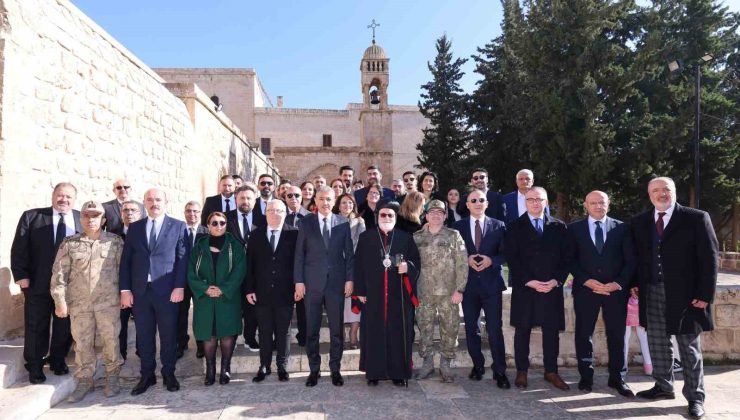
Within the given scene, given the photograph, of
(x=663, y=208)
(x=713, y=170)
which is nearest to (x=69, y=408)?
(x=663, y=208)

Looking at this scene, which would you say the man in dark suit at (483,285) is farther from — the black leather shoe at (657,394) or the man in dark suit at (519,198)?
the man in dark suit at (519,198)

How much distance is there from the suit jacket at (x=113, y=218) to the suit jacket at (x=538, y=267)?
397cm

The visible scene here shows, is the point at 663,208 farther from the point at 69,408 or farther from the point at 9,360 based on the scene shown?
the point at 9,360

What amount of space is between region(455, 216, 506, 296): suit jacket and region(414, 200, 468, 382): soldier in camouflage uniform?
0.19m

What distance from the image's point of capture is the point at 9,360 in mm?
3918

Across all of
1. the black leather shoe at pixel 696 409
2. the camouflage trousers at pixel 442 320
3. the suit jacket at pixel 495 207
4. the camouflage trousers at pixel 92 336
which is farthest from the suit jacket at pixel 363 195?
the black leather shoe at pixel 696 409

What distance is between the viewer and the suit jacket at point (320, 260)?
14.6 ft

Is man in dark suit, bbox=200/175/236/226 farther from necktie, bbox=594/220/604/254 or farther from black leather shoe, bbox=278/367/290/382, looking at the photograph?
necktie, bbox=594/220/604/254

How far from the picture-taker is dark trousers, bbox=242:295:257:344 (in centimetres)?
496

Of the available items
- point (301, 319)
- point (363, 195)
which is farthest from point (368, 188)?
point (301, 319)

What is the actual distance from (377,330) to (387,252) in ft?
2.48

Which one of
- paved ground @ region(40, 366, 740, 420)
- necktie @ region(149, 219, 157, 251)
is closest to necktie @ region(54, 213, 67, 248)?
necktie @ region(149, 219, 157, 251)

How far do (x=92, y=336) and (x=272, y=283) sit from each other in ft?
5.41

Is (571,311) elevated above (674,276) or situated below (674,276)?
below
